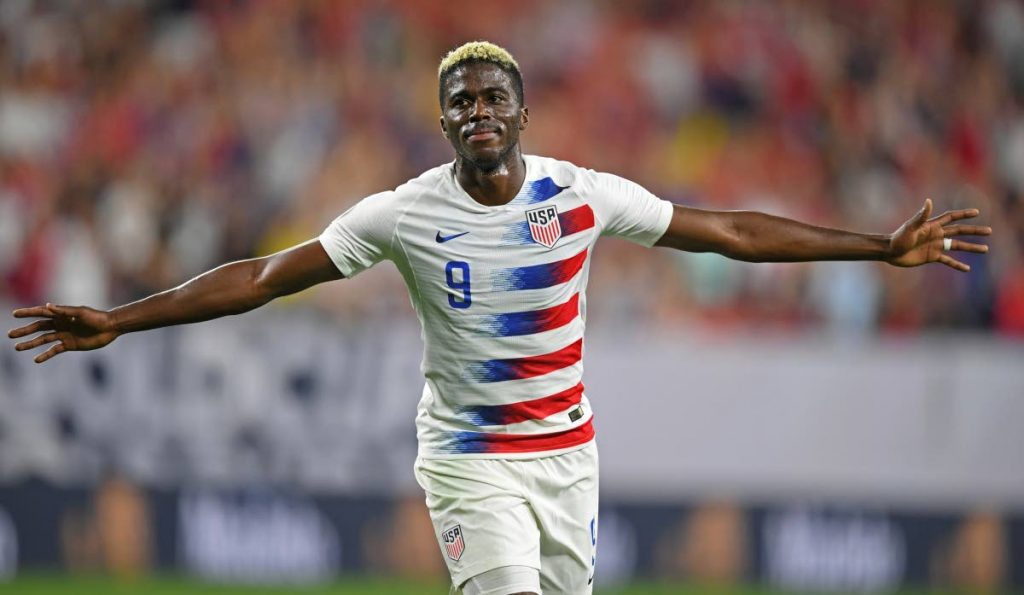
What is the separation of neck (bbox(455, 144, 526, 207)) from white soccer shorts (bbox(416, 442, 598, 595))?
0.94 m

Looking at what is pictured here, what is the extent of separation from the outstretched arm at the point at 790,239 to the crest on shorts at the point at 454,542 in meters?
1.31

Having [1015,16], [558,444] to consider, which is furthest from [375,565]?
[1015,16]

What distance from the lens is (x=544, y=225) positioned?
17.4 feet

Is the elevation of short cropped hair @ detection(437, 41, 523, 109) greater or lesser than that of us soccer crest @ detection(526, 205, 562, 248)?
greater

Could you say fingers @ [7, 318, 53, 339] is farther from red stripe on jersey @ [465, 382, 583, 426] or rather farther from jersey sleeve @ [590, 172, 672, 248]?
A: jersey sleeve @ [590, 172, 672, 248]

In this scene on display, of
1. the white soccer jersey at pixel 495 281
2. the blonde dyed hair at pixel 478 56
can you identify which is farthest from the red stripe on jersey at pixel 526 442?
the blonde dyed hair at pixel 478 56

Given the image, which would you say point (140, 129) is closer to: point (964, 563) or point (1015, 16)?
point (964, 563)

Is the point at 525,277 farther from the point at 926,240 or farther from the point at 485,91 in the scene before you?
the point at 926,240

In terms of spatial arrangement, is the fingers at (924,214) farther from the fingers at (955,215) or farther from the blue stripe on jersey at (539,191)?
the blue stripe on jersey at (539,191)

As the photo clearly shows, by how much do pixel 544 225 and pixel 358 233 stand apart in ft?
2.18

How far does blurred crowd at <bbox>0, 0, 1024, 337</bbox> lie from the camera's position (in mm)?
11000

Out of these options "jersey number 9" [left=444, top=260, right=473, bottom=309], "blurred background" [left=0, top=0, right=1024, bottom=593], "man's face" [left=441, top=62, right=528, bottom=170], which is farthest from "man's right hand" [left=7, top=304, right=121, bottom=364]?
"blurred background" [left=0, top=0, right=1024, bottom=593]

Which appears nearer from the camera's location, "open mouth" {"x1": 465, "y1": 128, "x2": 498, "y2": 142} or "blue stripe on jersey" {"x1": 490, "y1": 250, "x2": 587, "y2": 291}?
"open mouth" {"x1": 465, "y1": 128, "x2": 498, "y2": 142}

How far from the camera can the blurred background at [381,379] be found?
10.2 m
